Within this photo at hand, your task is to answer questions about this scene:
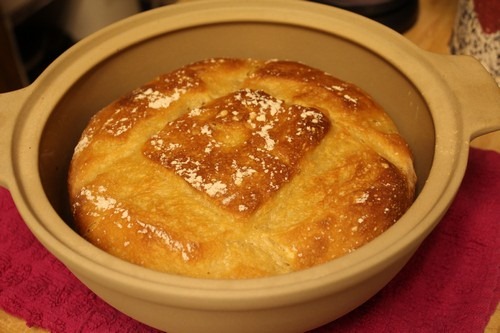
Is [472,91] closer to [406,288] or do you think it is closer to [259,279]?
[406,288]

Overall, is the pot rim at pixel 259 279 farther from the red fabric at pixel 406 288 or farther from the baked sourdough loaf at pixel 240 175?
the red fabric at pixel 406 288

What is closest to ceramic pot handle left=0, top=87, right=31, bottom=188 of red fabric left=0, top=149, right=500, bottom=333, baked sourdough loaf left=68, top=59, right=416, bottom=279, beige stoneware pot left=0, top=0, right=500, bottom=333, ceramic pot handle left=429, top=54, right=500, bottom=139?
beige stoneware pot left=0, top=0, right=500, bottom=333

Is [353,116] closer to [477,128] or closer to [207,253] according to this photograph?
[477,128]

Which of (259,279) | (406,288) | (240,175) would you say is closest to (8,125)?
(240,175)

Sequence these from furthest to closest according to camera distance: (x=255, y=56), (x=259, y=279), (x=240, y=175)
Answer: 1. (x=255, y=56)
2. (x=240, y=175)
3. (x=259, y=279)

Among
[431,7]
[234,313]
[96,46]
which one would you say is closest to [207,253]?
[234,313]
